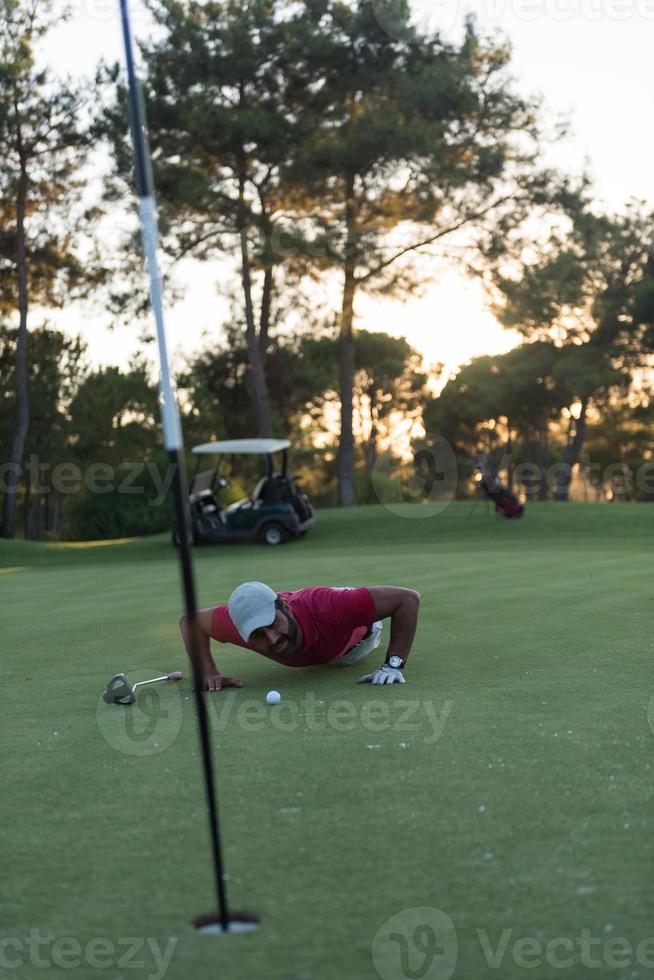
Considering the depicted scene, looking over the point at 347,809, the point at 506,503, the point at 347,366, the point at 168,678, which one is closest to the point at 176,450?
the point at 347,809

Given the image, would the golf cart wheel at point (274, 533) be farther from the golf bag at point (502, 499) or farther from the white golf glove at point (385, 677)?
the white golf glove at point (385, 677)

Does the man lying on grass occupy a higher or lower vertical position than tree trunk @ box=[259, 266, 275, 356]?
lower

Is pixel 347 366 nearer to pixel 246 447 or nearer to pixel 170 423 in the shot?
pixel 246 447

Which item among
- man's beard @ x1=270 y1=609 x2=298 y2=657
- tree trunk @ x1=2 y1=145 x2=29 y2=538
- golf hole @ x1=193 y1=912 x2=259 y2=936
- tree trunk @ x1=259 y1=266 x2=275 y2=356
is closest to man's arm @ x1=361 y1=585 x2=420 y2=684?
man's beard @ x1=270 y1=609 x2=298 y2=657

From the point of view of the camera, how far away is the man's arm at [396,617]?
6582 mm

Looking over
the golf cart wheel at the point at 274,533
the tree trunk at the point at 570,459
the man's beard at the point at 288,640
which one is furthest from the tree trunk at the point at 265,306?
the man's beard at the point at 288,640

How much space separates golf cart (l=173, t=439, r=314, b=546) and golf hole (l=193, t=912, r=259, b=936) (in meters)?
22.5

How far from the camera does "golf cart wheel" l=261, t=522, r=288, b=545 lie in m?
26.0

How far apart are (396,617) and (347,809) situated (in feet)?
8.96

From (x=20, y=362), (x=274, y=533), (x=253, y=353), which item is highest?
(x=253, y=353)

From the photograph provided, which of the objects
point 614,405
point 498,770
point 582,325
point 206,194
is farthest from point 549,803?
point 614,405

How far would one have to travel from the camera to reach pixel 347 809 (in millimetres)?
4047

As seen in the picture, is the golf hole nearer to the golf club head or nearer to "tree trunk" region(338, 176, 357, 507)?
the golf club head

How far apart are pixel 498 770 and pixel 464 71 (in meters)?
30.3
